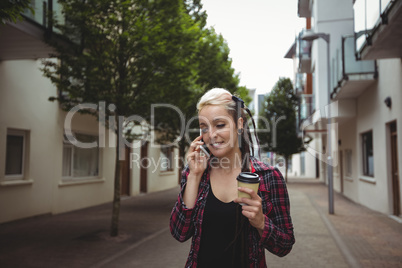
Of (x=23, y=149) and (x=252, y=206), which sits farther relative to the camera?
(x=23, y=149)

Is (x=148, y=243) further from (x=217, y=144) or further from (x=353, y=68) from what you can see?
(x=353, y=68)

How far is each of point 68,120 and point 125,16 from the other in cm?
587

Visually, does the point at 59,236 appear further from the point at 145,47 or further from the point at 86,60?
the point at 145,47

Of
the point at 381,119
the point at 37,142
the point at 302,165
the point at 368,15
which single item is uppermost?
the point at 368,15

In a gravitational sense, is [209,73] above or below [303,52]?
below

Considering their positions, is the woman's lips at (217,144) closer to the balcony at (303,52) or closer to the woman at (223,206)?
the woman at (223,206)

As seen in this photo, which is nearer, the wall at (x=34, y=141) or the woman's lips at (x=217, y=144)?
the woman's lips at (x=217, y=144)

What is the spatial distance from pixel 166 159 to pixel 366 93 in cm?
1357

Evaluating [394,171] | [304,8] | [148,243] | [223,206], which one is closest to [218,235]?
[223,206]

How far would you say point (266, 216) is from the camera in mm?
1889

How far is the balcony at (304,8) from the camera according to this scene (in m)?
23.5

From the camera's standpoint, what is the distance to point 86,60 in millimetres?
7750

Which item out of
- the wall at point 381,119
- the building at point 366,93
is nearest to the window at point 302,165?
the building at point 366,93

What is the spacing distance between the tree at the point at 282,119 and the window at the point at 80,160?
739 inches
